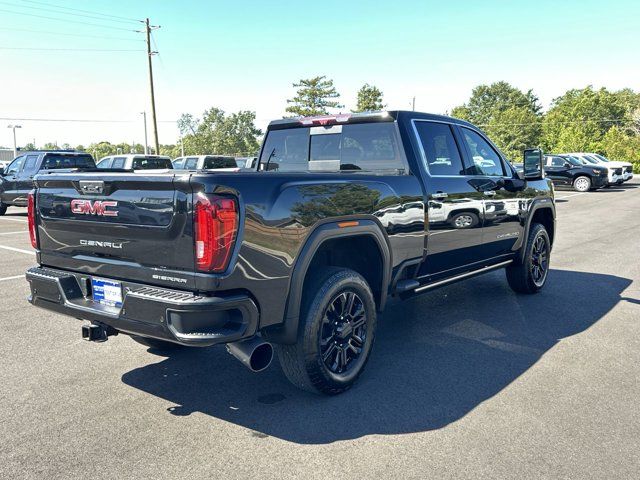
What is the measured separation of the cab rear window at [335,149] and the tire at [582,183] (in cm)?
2268

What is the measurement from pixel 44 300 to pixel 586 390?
3.80 metres

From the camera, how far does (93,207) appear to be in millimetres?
3193

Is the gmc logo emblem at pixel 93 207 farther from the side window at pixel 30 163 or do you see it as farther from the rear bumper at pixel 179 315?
the side window at pixel 30 163

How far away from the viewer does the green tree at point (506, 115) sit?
266 feet

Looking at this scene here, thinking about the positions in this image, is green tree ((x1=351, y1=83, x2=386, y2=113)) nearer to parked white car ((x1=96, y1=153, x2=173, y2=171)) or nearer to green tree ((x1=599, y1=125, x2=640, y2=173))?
green tree ((x1=599, y1=125, x2=640, y2=173))

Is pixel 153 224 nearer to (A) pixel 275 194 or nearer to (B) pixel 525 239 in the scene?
(A) pixel 275 194

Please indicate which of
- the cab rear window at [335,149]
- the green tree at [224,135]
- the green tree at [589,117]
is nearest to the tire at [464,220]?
the cab rear window at [335,149]

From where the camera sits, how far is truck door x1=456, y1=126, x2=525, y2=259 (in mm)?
5146

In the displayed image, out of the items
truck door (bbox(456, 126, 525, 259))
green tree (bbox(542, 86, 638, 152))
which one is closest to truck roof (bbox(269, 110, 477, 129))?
truck door (bbox(456, 126, 525, 259))

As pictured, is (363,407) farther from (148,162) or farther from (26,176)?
(148,162)

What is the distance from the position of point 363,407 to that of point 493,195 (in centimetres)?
286

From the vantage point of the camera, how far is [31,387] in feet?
12.2

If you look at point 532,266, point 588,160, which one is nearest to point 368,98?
point 588,160

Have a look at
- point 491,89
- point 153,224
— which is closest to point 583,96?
point 491,89
